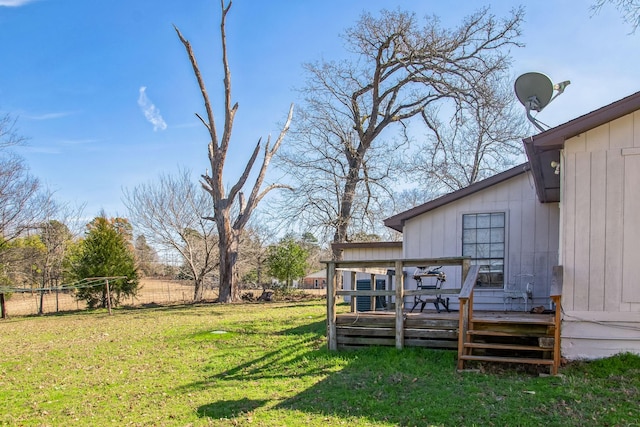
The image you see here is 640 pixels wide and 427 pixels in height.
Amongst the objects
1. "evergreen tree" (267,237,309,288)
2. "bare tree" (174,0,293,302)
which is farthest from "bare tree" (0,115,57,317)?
"evergreen tree" (267,237,309,288)

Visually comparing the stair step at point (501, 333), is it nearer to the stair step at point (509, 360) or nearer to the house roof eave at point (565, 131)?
the stair step at point (509, 360)

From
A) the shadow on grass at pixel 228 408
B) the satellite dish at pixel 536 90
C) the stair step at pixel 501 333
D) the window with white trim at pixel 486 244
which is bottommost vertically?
the shadow on grass at pixel 228 408

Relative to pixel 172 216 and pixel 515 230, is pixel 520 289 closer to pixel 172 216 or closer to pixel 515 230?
pixel 515 230

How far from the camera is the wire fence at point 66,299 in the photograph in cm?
1705

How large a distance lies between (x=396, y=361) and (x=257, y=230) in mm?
20889

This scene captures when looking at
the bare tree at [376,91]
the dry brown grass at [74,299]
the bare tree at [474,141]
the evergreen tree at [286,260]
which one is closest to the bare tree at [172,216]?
the dry brown grass at [74,299]

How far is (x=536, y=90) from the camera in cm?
646

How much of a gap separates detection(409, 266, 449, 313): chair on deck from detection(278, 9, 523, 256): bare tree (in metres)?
10.4

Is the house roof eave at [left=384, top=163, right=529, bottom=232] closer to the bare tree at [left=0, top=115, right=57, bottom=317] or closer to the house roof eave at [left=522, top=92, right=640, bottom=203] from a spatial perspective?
the house roof eave at [left=522, top=92, right=640, bottom=203]

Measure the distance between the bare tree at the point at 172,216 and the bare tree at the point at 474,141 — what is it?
11195 millimetres

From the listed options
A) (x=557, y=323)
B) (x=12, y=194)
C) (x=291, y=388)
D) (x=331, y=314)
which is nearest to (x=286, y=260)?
(x=12, y=194)

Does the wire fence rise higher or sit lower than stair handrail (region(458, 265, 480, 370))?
lower

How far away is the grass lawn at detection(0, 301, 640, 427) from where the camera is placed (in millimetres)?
3947

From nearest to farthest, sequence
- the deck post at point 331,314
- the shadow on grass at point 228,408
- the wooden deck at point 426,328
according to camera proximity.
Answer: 1. the shadow on grass at point 228,408
2. the wooden deck at point 426,328
3. the deck post at point 331,314
